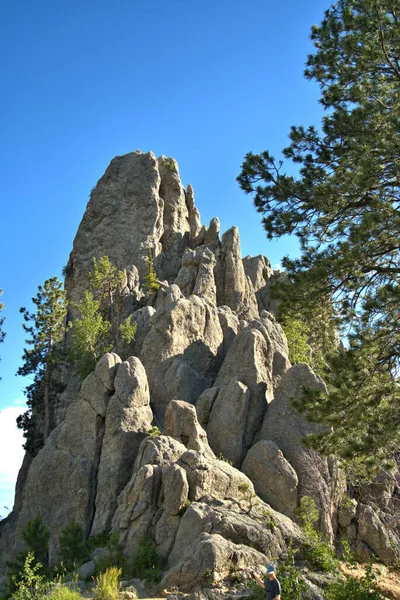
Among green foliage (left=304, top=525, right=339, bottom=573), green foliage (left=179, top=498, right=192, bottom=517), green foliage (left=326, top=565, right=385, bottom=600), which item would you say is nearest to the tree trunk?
green foliage (left=179, top=498, right=192, bottom=517)

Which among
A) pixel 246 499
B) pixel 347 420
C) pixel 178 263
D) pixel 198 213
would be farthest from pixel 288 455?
pixel 198 213

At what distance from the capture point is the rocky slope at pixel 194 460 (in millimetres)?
21641

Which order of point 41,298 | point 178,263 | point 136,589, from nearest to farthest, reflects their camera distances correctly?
point 136,589
point 41,298
point 178,263

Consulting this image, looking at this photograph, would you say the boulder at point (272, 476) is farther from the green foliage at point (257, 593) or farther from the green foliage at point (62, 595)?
the green foliage at point (62, 595)

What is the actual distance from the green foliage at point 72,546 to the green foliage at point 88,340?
1734 centimetres

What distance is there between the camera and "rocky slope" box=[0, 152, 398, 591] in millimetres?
21641

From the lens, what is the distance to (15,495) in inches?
1560

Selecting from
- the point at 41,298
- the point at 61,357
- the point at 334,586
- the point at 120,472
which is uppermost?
the point at 41,298

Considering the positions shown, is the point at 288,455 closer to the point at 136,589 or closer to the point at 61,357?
the point at 136,589

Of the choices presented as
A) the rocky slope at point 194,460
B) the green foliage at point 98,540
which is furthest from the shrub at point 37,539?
the green foliage at point 98,540

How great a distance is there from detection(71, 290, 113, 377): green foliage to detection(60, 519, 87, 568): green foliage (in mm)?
17335

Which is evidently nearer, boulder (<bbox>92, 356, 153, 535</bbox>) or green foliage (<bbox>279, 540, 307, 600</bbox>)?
green foliage (<bbox>279, 540, 307, 600</bbox>)

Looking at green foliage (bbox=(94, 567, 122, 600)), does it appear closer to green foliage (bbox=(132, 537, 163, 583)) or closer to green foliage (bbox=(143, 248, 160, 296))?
green foliage (bbox=(132, 537, 163, 583))

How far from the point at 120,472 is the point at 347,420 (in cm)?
1380
